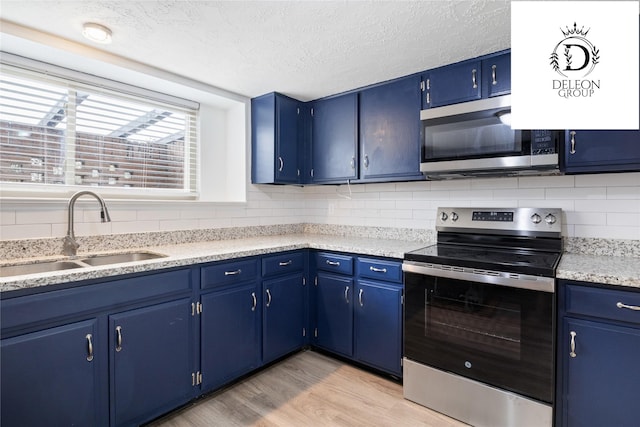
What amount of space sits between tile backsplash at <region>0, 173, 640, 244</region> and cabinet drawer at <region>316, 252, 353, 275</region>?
2.03 feet

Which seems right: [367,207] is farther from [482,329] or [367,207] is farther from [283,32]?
[283,32]

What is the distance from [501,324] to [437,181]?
45.4 inches

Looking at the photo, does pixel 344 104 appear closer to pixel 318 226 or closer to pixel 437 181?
pixel 437 181

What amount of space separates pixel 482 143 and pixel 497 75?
1.39 ft

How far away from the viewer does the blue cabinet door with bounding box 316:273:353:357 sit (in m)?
2.36

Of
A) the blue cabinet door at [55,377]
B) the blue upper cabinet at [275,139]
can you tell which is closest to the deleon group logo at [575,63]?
the blue upper cabinet at [275,139]

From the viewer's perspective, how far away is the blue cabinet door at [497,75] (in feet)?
6.48

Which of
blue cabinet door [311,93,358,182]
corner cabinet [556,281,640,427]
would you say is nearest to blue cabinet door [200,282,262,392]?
blue cabinet door [311,93,358,182]

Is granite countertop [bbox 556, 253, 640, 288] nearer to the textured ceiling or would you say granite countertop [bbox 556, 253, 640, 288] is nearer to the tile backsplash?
the tile backsplash

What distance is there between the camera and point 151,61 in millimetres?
2096

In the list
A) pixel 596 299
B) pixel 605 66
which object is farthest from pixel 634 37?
pixel 596 299

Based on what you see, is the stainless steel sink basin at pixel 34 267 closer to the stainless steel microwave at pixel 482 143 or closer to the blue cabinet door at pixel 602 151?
the stainless steel microwave at pixel 482 143

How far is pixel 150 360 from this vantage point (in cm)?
171

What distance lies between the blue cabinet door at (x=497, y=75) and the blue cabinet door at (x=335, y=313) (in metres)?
1.51
